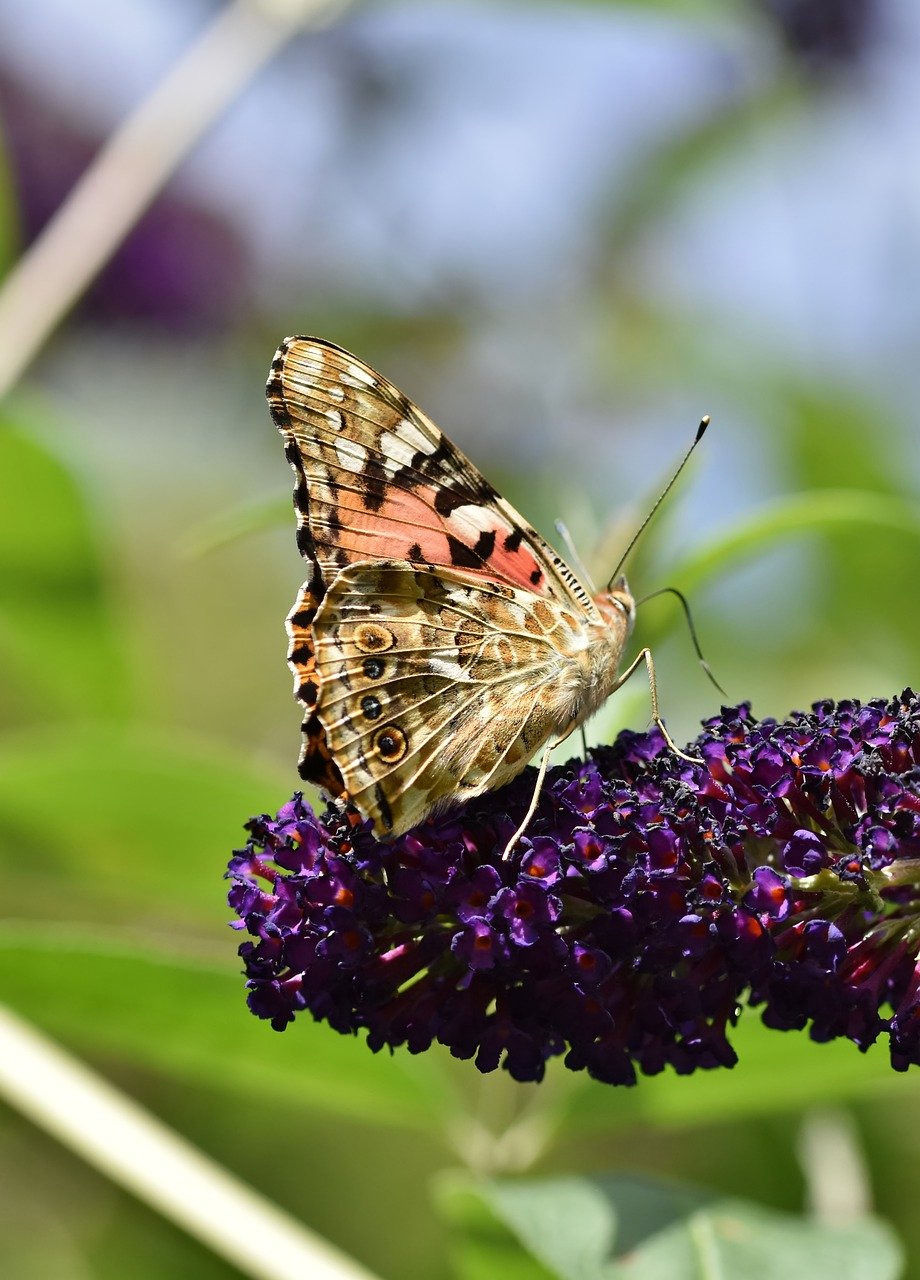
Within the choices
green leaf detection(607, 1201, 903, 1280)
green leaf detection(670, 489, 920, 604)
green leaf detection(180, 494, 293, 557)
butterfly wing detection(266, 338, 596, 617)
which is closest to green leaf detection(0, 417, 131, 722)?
green leaf detection(180, 494, 293, 557)

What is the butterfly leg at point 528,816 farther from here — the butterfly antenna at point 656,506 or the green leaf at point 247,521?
the green leaf at point 247,521

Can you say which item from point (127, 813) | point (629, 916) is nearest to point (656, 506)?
point (629, 916)

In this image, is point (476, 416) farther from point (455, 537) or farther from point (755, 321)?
point (455, 537)

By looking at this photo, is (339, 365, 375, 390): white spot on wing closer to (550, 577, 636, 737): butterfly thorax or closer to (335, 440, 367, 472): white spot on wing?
(335, 440, 367, 472): white spot on wing

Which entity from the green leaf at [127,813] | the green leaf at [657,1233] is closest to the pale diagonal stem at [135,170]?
the green leaf at [127,813]

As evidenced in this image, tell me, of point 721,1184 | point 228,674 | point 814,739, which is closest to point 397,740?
point 814,739
